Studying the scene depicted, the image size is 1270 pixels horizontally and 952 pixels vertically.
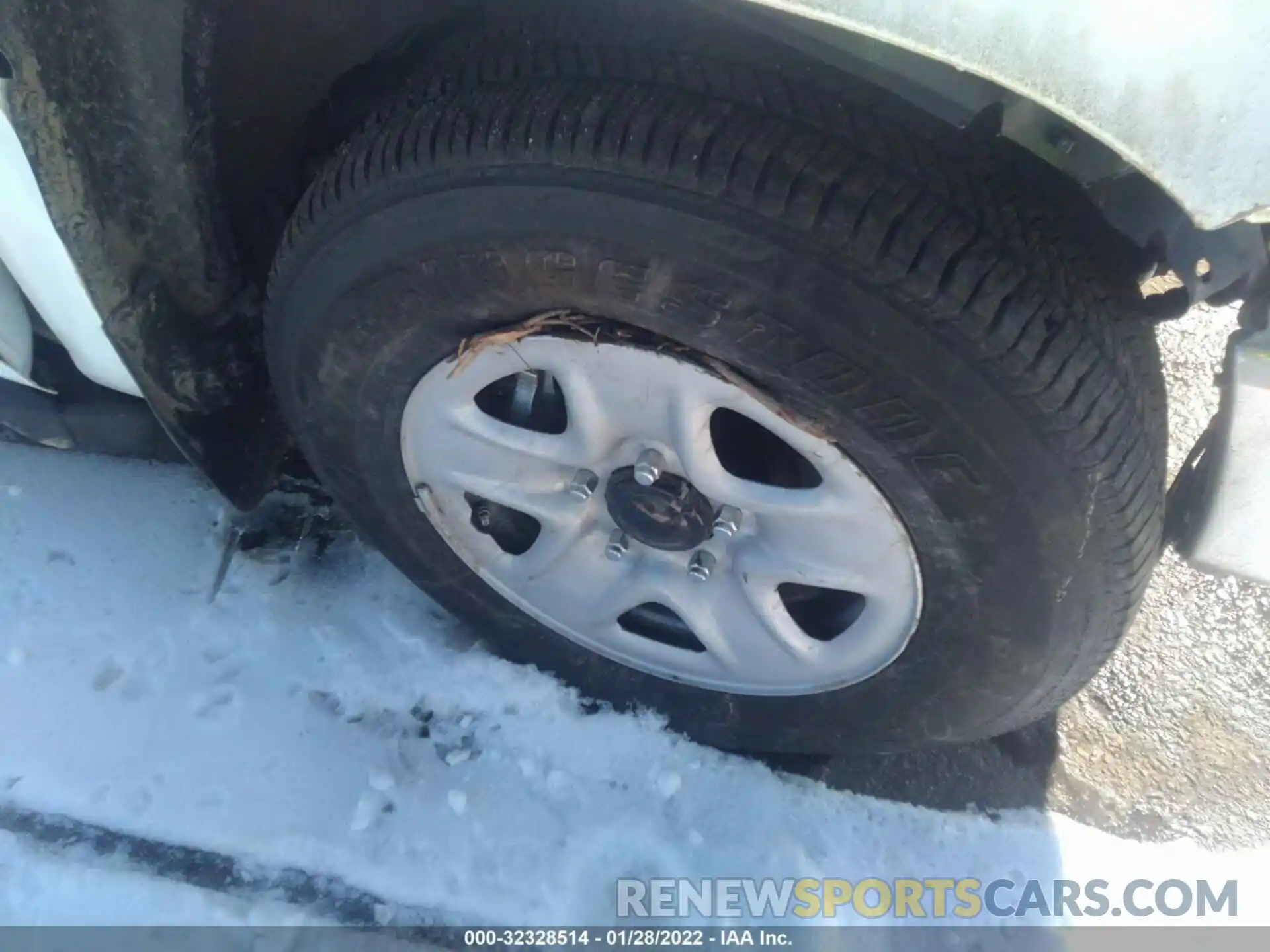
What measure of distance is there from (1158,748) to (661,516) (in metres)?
1.12

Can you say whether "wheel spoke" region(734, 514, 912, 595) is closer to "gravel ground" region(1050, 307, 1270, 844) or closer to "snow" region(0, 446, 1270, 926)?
"snow" region(0, 446, 1270, 926)

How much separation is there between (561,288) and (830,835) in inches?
41.7

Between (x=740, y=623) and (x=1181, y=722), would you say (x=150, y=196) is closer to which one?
(x=740, y=623)

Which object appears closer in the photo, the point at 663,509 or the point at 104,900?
the point at 663,509

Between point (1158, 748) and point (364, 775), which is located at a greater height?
point (1158, 748)

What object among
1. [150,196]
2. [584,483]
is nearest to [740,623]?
[584,483]

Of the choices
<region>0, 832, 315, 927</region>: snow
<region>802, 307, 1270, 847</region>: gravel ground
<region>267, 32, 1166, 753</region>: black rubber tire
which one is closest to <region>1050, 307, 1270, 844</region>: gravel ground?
<region>802, 307, 1270, 847</region>: gravel ground

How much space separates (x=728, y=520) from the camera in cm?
142

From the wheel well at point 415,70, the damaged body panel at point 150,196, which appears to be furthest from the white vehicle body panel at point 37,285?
the wheel well at point 415,70

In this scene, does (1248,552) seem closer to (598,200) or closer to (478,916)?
(598,200)

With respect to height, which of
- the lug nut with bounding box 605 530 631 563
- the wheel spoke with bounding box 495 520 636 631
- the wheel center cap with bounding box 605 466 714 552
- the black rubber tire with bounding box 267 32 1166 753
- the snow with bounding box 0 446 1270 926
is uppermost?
the black rubber tire with bounding box 267 32 1166 753

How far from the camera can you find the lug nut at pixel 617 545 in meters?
1.54

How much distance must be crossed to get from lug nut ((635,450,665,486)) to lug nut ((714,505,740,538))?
0.11 metres

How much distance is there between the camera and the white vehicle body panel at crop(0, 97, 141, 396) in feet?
4.30
